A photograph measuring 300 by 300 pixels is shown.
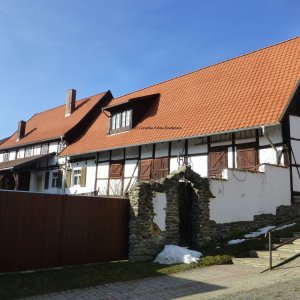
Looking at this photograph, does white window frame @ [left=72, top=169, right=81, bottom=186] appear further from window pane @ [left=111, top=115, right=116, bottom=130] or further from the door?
the door

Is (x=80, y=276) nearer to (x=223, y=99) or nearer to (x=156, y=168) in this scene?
(x=156, y=168)

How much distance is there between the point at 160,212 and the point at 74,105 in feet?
77.0

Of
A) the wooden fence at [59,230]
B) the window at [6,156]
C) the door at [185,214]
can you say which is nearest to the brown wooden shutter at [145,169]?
the door at [185,214]

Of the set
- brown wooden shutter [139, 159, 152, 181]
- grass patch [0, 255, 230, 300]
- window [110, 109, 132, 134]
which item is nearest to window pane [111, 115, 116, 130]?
window [110, 109, 132, 134]

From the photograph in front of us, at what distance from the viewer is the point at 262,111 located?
16969mm

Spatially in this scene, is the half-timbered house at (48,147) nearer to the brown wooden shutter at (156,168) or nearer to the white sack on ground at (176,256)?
the brown wooden shutter at (156,168)

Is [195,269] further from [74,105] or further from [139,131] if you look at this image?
[74,105]

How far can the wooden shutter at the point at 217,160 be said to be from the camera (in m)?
18.1

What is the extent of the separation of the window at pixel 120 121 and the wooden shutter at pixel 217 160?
6.99 meters

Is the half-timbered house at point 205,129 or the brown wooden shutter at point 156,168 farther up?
the half-timbered house at point 205,129

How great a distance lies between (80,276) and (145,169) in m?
11.6

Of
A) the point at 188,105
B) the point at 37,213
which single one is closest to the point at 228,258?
the point at 37,213

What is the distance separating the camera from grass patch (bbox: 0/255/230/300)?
9.08 meters

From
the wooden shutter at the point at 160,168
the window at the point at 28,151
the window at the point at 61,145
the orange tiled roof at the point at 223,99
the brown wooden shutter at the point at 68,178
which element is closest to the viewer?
A: the orange tiled roof at the point at 223,99
